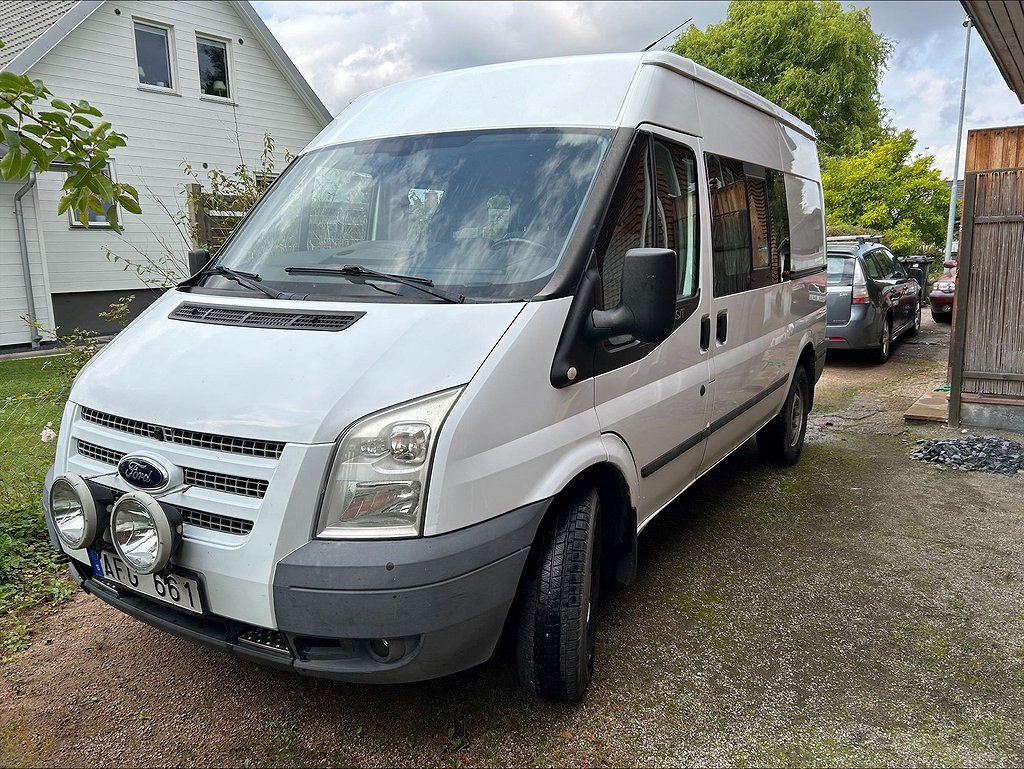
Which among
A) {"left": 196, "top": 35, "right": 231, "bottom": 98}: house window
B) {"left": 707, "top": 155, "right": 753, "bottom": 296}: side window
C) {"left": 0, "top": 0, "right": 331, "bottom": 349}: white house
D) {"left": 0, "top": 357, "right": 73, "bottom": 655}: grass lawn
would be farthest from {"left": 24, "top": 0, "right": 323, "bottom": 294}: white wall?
{"left": 707, "top": 155, "right": 753, "bottom": 296}: side window

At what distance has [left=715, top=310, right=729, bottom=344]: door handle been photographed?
397 centimetres

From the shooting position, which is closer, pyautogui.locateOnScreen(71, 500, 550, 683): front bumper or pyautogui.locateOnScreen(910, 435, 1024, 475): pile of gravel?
pyautogui.locateOnScreen(71, 500, 550, 683): front bumper

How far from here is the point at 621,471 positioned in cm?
306

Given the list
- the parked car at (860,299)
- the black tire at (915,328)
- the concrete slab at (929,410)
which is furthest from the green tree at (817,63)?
the concrete slab at (929,410)

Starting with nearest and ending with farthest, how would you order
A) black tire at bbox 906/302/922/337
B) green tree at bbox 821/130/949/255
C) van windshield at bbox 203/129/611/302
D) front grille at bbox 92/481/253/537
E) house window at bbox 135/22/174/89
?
front grille at bbox 92/481/253/537 < van windshield at bbox 203/129/611/302 < black tire at bbox 906/302/922/337 < house window at bbox 135/22/174/89 < green tree at bbox 821/130/949/255

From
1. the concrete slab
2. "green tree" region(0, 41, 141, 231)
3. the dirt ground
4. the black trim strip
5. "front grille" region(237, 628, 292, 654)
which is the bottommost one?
the dirt ground

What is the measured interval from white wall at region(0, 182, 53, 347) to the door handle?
1216 centimetres

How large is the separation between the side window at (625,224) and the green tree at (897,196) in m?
17.9

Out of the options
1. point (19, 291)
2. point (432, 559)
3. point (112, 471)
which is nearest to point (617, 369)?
point (432, 559)

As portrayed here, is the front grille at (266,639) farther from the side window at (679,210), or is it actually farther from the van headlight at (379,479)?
the side window at (679,210)

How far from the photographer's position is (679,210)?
3.57 meters

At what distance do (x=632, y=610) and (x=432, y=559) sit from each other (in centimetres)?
170

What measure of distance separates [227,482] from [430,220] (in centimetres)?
131

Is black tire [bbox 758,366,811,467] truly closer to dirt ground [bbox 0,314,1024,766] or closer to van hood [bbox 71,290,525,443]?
dirt ground [bbox 0,314,1024,766]
